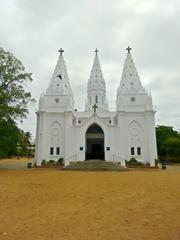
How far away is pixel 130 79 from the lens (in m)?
44.3

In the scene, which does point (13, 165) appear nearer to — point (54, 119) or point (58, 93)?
point (54, 119)

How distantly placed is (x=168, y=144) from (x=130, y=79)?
1643 cm

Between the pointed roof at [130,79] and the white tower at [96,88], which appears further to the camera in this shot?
the white tower at [96,88]

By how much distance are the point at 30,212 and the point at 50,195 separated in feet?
10.5

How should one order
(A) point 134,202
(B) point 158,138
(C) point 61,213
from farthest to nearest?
(B) point 158,138
(A) point 134,202
(C) point 61,213

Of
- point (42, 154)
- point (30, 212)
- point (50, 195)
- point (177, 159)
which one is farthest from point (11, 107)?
point (177, 159)

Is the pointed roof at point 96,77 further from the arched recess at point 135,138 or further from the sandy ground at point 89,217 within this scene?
the sandy ground at point 89,217

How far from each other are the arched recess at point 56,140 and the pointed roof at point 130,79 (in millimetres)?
12839

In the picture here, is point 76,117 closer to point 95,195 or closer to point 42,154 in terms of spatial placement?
point 42,154

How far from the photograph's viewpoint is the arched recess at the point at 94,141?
149ft

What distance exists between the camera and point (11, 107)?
26953 millimetres

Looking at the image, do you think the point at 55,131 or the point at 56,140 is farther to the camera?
the point at 55,131

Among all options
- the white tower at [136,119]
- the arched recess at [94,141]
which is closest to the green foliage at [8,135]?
the arched recess at [94,141]

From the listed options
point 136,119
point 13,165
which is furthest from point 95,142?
point 13,165
